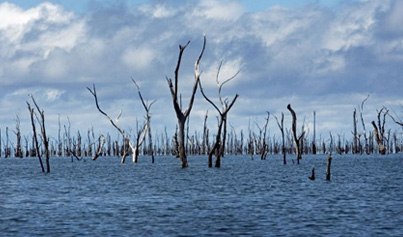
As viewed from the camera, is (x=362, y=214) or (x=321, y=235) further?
(x=362, y=214)

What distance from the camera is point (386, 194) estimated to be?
2967 centimetres

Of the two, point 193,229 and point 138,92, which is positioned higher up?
point 138,92

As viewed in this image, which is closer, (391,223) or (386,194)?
(391,223)

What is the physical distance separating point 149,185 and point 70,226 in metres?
17.4

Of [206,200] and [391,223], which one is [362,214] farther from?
[206,200]

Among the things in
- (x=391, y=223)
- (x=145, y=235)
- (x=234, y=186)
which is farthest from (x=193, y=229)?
(x=234, y=186)

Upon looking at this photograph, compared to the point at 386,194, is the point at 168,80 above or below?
above

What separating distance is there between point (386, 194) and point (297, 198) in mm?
4427

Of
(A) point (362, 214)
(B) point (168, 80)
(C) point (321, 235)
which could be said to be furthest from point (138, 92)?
(C) point (321, 235)

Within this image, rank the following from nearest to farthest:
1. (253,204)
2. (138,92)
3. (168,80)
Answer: (253,204)
(168,80)
(138,92)

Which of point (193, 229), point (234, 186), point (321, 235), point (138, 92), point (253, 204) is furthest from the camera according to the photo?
point (138, 92)

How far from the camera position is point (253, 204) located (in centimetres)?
2578

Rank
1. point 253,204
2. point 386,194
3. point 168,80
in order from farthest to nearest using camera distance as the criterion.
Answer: point 168,80 < point 386,194 < point 253,204

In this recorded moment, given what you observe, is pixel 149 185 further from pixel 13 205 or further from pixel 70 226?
pixel 70 226
